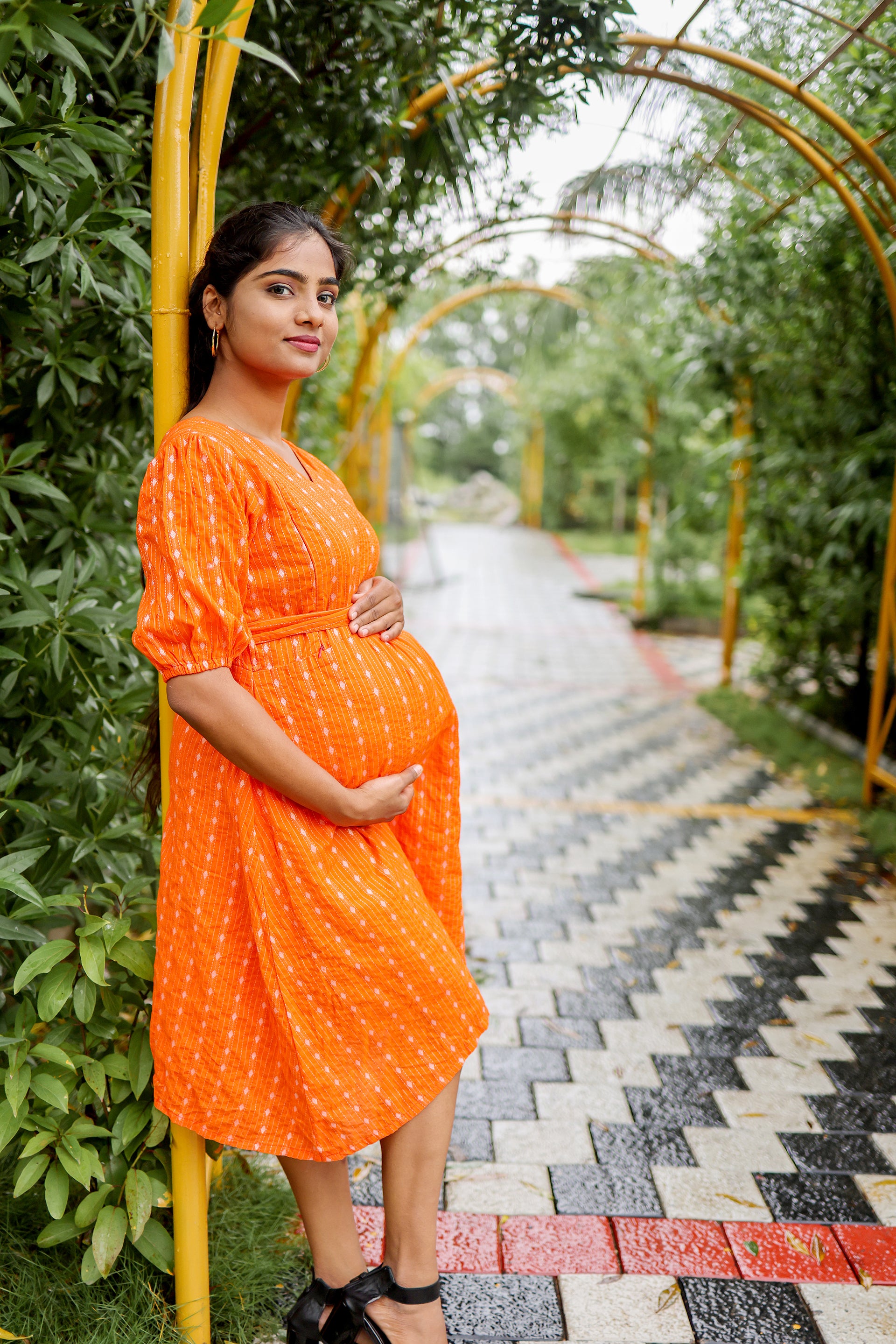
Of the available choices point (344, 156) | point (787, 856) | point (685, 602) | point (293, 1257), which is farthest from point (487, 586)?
point (293, 1257)

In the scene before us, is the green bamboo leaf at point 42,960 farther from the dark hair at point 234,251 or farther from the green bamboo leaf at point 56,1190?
the dark hair at point 234,251

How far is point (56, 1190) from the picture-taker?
1.54 metres

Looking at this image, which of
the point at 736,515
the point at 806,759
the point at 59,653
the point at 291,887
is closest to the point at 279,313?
the point at 59,653

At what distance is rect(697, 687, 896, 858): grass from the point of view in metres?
4.49

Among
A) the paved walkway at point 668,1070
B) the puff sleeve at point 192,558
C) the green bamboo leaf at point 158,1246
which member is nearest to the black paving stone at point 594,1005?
the paved walkway at point 668,1070

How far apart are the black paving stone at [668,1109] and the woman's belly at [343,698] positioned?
1.41m

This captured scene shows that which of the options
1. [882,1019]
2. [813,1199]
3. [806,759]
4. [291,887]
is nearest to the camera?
[291,887]

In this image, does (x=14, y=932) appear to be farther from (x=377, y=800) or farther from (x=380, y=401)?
(x=380, y=401)

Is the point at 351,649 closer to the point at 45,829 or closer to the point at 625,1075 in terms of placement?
the point at 45,829

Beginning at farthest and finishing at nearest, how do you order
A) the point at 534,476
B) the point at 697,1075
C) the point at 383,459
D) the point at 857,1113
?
the point at 534,476, the point at 383,459, the point at 697,1075, the point at 857,1113

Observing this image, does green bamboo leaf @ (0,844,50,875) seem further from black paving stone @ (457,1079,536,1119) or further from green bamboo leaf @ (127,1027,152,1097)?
black paving stone @ (457,1079,536,1119)

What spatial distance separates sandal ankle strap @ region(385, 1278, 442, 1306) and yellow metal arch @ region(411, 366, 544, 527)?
54.4ft

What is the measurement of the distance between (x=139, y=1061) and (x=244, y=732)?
0.65 metres

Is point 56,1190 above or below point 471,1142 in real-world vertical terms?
above
